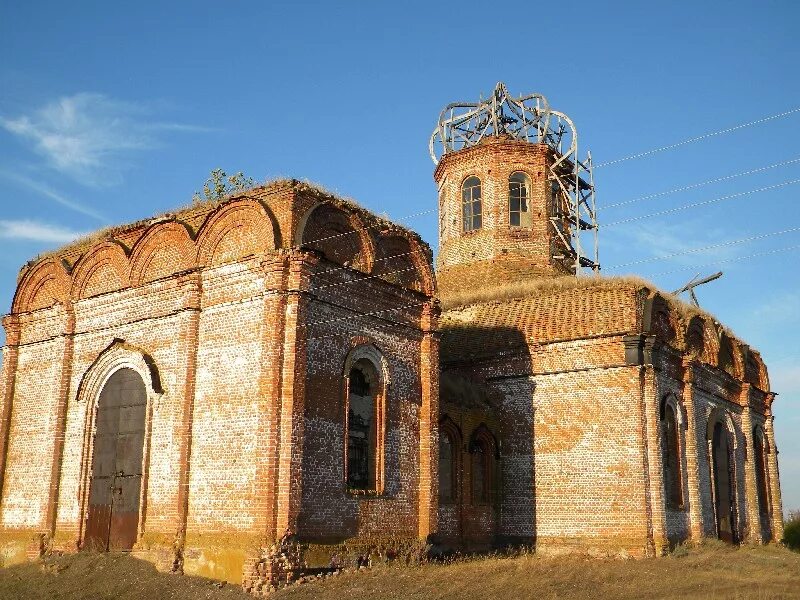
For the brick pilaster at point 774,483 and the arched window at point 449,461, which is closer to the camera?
the arched window at point 449,461

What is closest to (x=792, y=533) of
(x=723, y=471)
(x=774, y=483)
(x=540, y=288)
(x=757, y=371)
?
(x=774, y=483)

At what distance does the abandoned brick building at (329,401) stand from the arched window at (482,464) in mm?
48

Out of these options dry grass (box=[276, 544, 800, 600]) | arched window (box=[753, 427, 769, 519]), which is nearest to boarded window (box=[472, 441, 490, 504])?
dry grass (box=[276, 544, 800, 600])

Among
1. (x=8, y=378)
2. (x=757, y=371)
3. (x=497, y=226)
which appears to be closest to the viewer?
(x=8, y=378)

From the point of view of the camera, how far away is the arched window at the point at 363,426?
13.9 meters

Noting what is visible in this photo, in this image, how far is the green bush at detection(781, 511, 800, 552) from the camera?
83.4 ft

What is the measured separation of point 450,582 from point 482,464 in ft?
17.6

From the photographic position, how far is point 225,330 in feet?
44.3

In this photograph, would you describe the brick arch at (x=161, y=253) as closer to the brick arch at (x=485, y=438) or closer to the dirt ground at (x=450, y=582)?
the dirt ground at (x=450, y=582)

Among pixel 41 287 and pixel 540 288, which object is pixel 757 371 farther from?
pixel 41 287

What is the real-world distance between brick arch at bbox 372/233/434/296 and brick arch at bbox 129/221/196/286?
11.5 ft

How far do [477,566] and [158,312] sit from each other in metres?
7.34

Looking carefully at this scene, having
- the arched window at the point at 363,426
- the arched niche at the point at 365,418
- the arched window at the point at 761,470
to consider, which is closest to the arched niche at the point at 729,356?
the arched window at the point at 761,470

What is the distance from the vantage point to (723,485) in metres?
21.3
